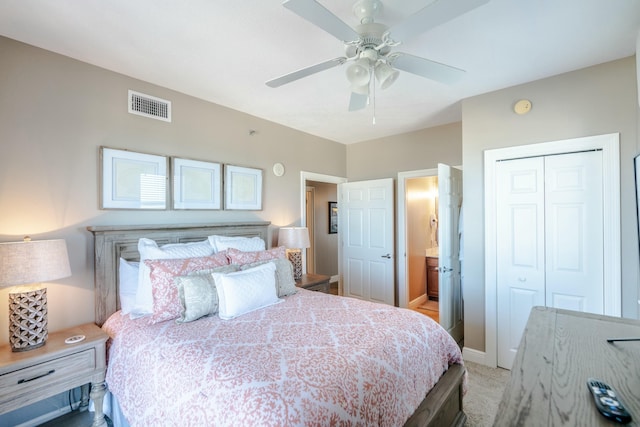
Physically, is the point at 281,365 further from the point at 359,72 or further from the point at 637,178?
the point at 637,178

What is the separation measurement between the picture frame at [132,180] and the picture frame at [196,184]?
95 millimetres

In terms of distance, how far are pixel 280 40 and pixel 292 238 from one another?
2057 mm

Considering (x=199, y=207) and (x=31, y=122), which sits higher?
(x=31, y=122)

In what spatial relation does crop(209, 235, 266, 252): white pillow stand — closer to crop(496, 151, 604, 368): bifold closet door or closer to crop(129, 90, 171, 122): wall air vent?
crop(129, 90, 171, 122): wall air vent

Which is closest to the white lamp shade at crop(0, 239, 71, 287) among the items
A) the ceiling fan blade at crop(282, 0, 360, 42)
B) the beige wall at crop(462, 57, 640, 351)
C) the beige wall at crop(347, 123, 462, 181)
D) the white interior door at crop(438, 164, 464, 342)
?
the ceiling fan blade at crop(282, 0, 360, 42)

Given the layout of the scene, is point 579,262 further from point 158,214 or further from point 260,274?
point 158,214

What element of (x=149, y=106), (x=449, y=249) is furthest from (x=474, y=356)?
(x=149, y=106)

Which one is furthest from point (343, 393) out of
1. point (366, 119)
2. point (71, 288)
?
point (366, 119)

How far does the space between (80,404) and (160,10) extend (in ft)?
8.85

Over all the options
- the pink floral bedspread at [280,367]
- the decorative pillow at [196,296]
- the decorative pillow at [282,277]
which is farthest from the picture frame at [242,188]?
the pink floral bedspread at [280,367]

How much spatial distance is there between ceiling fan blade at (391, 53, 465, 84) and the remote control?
4.86ft

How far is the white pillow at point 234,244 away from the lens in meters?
2.68

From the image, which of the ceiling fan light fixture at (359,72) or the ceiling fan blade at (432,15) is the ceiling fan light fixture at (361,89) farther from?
the ceiling fan blade at (432,15)

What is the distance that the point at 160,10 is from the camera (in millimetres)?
1688
